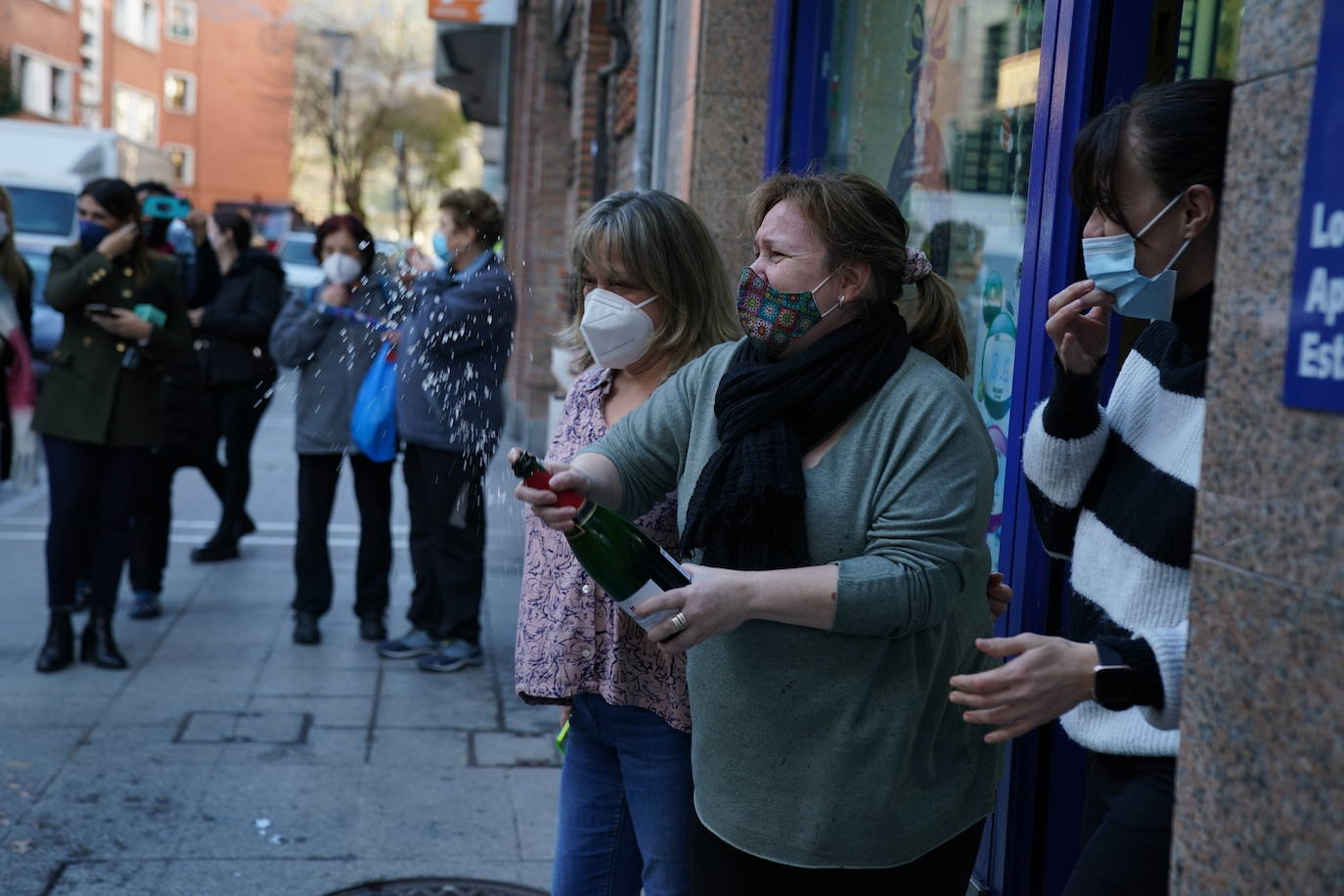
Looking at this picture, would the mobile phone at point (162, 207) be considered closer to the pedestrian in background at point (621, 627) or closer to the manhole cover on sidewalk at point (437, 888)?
the manhole cover on sidewalk at point (437, 888)

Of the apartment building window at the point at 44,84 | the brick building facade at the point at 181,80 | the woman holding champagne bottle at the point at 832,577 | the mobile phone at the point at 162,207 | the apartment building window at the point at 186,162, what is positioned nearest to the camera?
the woman holding champagne bottle at the point at 832,577

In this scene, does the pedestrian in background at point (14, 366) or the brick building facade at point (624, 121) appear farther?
the pedestrian in background at point (14, 366)

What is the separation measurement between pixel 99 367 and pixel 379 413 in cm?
118

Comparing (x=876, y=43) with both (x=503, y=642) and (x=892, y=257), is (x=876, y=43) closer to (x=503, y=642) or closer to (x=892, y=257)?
(x=892, y=257)

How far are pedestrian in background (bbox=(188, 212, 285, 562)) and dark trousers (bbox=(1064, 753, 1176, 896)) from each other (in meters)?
6.50

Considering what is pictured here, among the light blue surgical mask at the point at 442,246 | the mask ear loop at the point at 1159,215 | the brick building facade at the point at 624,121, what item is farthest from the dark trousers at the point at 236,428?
the mask ear loop at the point at 1159,215

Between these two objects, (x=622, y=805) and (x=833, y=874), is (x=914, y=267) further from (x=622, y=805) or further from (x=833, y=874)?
(x=622, y=805)

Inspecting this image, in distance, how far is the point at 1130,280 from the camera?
2.00m

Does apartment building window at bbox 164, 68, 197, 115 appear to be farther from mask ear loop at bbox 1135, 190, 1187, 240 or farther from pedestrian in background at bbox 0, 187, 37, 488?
mask ear loop at bbox 1135, 190, 1187, 240

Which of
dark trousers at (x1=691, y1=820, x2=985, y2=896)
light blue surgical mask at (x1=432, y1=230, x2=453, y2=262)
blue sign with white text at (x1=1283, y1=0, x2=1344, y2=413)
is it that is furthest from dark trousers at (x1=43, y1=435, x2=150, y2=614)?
blue sign with white text at (x1=1283, y1=0, x2=1344, y2=413)

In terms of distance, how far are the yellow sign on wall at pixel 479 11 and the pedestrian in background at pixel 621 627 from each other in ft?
30.8

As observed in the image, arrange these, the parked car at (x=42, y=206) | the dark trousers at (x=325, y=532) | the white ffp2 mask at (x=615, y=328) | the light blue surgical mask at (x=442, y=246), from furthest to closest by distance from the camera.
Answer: the parked car at (x=42, y=206) < the dark trousers at (x=325, y=532) < the light blue surgical mask at (x=442, y=246) < the white ffp2 mask at (x=615, y=328)

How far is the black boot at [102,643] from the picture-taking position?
612 centimetres

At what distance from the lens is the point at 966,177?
163 inches
